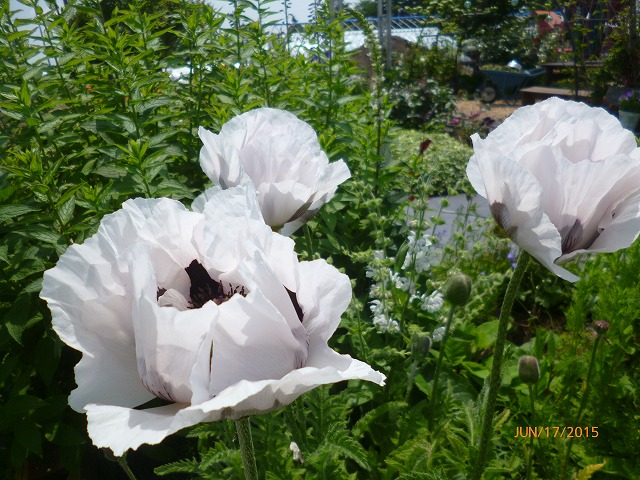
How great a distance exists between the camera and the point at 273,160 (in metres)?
1.13

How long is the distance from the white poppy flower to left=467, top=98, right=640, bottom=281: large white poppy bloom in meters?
0.32

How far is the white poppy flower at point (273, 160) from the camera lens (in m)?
1.11

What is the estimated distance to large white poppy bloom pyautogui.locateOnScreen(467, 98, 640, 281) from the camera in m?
0.95

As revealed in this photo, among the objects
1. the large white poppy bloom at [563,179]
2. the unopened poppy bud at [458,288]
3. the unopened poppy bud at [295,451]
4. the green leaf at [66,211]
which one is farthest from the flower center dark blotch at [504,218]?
the green leaf at [66,211]

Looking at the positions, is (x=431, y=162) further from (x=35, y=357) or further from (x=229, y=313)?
(x=229, y=313)

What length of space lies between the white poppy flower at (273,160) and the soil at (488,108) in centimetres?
1174

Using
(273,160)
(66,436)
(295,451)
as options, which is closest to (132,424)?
(273,160)

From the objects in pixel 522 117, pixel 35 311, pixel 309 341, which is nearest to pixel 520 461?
pixel 522 117

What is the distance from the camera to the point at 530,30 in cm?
1947

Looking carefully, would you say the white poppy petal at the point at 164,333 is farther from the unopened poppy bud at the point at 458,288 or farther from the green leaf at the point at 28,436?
the green leaf at the point at 28,436

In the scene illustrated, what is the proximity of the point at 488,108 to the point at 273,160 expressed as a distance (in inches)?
500

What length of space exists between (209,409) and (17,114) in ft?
5.34

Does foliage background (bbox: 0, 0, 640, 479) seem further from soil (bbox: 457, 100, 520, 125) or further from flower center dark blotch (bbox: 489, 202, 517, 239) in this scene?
soil (bbox: 457, 100, 520, 125)
